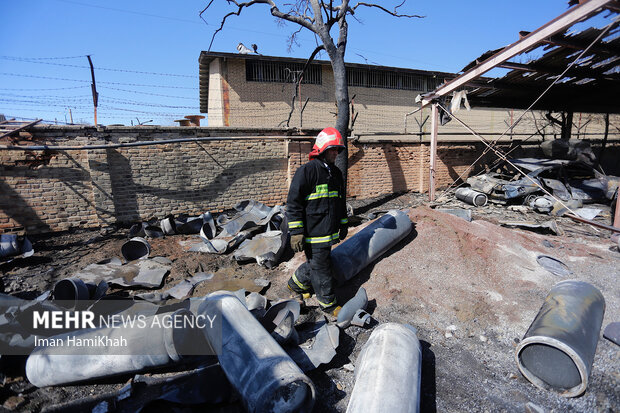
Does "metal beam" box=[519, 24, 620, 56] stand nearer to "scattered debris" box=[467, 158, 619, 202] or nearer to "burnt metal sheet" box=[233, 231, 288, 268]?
"scattered debris" box=[467, 158, 619, 202]

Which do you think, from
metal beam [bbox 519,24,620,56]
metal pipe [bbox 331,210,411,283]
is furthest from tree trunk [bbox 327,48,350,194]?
metal beam [bbox 519,24,620,56]

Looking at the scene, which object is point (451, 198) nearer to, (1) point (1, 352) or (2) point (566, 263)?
(2) point (566, 263)

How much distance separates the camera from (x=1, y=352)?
8.19ft

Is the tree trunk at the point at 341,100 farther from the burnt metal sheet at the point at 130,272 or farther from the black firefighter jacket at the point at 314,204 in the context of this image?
the burnt metal sheet at the point at 130,272

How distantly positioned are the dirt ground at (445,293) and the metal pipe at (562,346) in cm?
11

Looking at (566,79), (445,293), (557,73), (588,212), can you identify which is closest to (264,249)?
(445,293)

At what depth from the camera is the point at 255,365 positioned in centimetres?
207

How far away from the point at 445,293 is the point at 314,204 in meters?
1.94

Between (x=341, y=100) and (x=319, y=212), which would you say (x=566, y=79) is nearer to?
(x=341, y=100)

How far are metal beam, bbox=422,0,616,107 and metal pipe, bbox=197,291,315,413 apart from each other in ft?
22.4

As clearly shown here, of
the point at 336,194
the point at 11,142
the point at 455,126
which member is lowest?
the point at 336,194

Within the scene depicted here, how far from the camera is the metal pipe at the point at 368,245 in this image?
3889mm

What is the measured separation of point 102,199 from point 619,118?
98.1ft

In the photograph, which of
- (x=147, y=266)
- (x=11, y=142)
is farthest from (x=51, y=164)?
(x=147, y=266)
